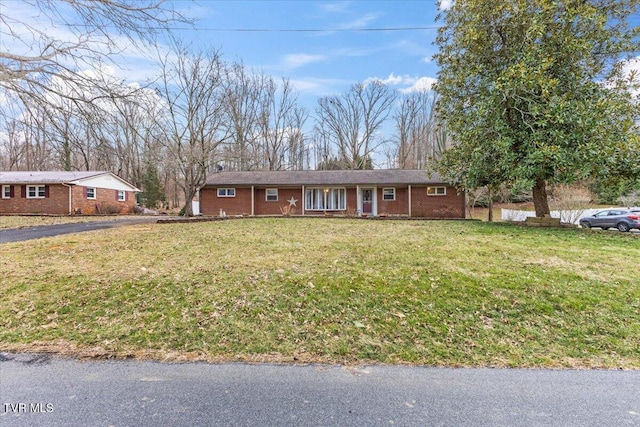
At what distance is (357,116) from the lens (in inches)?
1401

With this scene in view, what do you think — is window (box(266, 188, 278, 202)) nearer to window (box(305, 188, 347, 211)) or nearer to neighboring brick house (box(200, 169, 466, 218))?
neighboring brick house (box(200, 169, 466, 218))

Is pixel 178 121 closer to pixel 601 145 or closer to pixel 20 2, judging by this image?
pixel 20 2

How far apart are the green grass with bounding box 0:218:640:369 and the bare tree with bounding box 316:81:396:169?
29.5 metres

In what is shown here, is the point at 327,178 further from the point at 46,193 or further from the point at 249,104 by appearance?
the point at 46,193

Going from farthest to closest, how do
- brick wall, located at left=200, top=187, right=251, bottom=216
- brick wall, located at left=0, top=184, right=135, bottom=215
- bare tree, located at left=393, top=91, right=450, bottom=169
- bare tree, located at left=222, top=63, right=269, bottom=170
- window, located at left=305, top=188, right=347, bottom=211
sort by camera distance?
1. bare tree, located at left=393, top=91, right=450, bottom=169
2. bare tree, located at left=222, top=63, right=269, bottom=170
3. brick wall, located at left=0, top=184, right=135, bottom=215
4. brick wall, located at left=200, top=187, right=251, bottom=216
5. window, located at left=305, top=188, right=347, bottom=211

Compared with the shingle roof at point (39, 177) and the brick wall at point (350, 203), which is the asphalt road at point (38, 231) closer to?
the brick wall at point (350, 203)

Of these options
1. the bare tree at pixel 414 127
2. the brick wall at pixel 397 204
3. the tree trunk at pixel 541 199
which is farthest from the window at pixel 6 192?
the bare tree at pixel 414 127

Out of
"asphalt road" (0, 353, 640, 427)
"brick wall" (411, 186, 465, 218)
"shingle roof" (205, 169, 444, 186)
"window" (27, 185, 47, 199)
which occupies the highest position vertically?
"shingle roof" (205, 169, 444, 186)

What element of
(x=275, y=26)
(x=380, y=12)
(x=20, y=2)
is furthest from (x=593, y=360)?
(x=380, y=12)

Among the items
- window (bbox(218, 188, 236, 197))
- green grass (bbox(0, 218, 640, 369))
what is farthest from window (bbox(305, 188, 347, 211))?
green grass (bbox(0, 218, 640, 369))

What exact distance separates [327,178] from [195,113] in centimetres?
969

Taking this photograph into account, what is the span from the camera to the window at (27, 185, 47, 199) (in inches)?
856

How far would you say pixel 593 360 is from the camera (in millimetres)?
3145

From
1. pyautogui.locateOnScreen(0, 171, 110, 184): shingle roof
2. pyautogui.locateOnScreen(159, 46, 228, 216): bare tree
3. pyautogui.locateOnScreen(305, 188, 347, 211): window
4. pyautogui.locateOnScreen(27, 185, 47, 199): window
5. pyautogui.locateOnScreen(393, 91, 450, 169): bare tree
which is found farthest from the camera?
pyautogui.locateOnScreen(393, 91, 450, 169): bare tree
